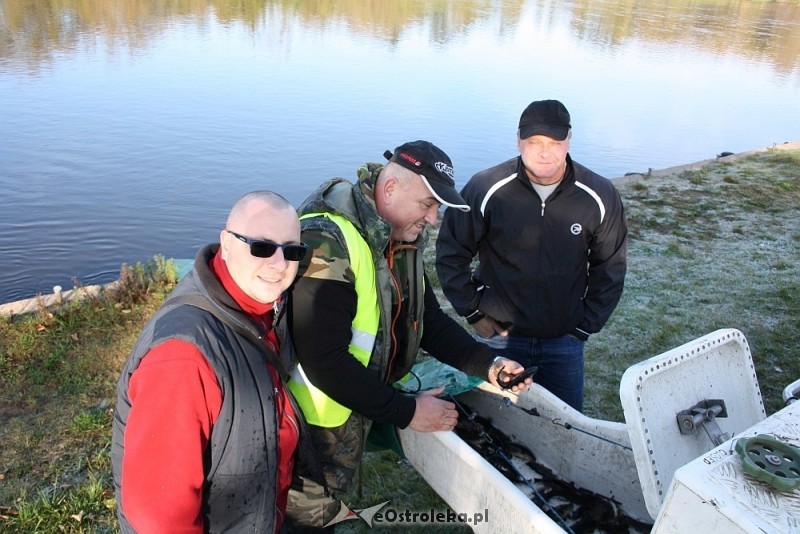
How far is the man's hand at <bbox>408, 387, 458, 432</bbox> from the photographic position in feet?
8.27

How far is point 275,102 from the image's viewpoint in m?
13.9

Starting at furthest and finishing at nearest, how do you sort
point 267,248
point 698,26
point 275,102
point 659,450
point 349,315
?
point 698,26 < point 275,102 < point 659,450 < point 349,315 < point 267,248

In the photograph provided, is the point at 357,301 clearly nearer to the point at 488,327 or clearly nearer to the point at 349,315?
the point at 349,315

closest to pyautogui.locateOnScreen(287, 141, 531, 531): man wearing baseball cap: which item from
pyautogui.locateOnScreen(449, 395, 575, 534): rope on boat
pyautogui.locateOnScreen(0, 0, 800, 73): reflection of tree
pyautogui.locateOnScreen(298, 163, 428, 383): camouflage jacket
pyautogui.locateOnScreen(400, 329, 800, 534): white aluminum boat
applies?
pyautogui.locateOnScreen(298, 163, 428, 383): camouflage jacket

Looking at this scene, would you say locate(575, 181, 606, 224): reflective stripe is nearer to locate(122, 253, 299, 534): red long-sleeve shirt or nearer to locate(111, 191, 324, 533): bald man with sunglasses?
locate(111, 191, 324, 533): bald man with sunglasses

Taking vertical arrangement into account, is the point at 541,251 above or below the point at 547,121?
below

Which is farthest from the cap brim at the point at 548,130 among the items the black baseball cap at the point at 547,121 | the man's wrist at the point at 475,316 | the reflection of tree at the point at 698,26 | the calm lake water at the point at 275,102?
the reflection of tree at the point at 698,26

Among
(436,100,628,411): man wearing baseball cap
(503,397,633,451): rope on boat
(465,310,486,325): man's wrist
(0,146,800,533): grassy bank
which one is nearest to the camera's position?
(503,397,633,451): rope on boat

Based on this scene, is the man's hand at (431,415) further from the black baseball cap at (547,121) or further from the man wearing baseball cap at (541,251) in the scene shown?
the black baseball cap at (547,121)

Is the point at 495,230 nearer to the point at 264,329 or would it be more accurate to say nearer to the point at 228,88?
the point at 264,329

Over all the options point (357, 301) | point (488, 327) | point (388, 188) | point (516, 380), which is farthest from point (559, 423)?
point (388, 188)

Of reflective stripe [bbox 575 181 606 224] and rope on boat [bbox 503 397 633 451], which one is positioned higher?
reflective stripe [bbox 575 181 606 224]

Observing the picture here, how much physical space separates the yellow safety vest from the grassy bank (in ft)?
3.95

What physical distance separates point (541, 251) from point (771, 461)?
146 cm
